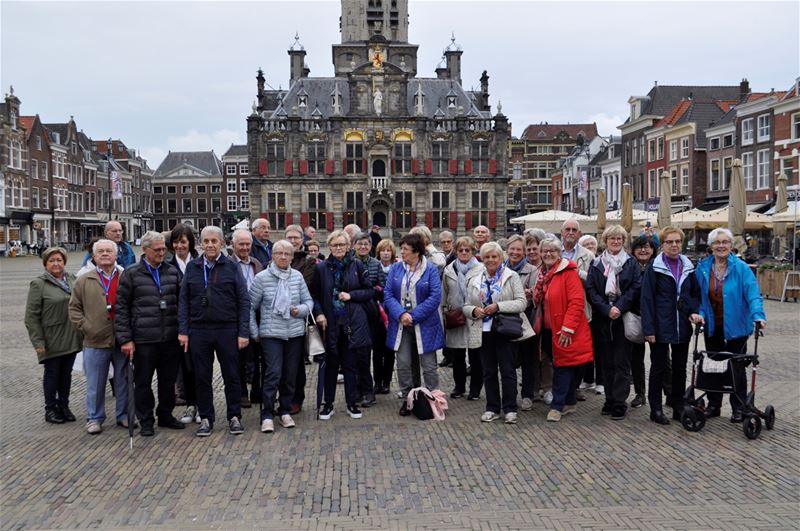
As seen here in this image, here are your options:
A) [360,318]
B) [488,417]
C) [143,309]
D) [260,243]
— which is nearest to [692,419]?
[488,417]

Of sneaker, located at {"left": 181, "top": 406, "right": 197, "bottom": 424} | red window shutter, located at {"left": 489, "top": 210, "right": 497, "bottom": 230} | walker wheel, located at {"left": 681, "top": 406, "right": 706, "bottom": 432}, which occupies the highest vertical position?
red window shutter, located at {"left": 489, "top": 210, "right": 497, "bottom": 230}

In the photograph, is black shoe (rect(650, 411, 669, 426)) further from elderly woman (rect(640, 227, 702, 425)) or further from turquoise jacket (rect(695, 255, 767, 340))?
turquoise jacket (rect(695, 255, 767, 340))

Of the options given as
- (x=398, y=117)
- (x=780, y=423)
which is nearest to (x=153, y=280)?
(x=780, y=423)

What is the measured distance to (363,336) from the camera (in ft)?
23.0

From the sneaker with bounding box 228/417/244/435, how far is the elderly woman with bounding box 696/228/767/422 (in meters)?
4.54

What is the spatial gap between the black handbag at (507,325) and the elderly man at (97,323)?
371 centimetres

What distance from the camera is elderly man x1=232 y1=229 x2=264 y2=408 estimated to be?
7049 millimetres

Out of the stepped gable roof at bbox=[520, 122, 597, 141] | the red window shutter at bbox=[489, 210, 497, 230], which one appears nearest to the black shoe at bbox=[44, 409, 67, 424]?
the red window shutter at bbox=[489, 210, 497, 230]

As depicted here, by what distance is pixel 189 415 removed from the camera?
23.0 feet

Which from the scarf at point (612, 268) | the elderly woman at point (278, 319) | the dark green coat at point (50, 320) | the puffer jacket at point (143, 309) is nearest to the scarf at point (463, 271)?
the scarf at point (612, 268)

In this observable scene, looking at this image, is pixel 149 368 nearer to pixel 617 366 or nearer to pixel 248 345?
pixel 248 345

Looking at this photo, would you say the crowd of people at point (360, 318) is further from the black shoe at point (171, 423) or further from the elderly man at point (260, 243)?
the elderly man at point (260, 243)

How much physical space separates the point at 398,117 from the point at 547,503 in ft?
169

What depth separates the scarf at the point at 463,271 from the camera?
7270 mm
